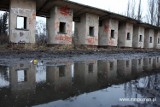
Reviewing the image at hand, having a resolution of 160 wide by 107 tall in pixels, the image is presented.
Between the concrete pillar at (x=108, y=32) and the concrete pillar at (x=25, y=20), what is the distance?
11273mm

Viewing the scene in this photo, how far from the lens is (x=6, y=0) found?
17.7 m

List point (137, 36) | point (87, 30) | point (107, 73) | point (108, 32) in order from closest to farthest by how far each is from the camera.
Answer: point (107, 73)
point (87, 30)
point (108, 32)
point (137, 36)

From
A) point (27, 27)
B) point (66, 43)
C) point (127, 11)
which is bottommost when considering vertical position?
point (66, 43)

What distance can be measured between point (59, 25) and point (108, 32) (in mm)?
8604

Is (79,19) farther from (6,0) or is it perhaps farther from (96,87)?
(96,87)

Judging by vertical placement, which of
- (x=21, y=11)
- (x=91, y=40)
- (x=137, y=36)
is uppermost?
(x=21, y=11)

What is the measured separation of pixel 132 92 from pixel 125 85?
0.69 m

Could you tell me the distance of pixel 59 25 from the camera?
65.7 feet

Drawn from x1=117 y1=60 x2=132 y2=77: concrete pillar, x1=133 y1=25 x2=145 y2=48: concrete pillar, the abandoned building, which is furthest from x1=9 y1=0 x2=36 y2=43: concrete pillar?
x1=133 y1=25 x2=145 y2=48: concrete pillar

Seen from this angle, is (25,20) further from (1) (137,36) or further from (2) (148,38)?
(2) (148,38)

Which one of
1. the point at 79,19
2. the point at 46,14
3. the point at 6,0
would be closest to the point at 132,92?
the point at 6,0

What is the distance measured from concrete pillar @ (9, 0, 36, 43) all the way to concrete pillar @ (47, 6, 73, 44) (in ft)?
7.34

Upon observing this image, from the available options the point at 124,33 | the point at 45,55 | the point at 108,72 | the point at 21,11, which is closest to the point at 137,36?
the point at 124,33

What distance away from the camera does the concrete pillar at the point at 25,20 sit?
16.9 metres
